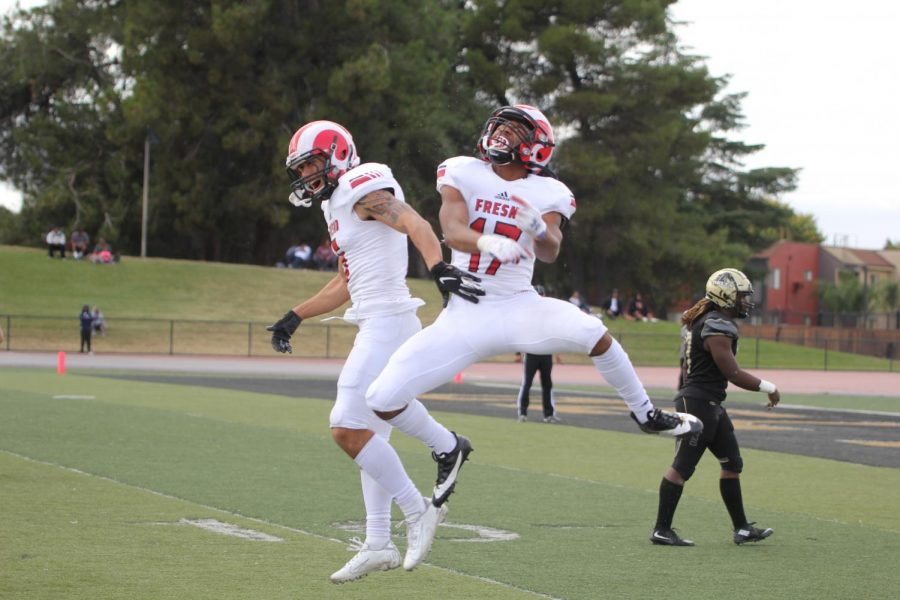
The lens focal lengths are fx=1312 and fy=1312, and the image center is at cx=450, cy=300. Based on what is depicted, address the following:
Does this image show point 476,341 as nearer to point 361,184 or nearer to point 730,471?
point 361,184

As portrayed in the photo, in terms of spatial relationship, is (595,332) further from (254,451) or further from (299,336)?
(299,336)

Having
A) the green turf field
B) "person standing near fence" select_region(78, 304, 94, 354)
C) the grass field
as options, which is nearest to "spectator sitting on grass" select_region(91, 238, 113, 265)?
the grass field

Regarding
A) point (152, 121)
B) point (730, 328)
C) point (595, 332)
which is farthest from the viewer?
point (152, 121)

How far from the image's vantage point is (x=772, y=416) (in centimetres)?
2264

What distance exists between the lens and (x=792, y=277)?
10044cm

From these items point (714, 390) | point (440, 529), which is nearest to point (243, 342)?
point (440, 529)

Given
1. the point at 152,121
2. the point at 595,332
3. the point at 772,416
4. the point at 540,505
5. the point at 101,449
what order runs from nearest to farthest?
the point at 595,332 < the point at 540,505 < the point at 101,449 < the point at 772,416 < the point at 152,121

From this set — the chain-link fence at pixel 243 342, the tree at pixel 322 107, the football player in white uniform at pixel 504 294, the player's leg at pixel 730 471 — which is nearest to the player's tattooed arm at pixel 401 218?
the football player in white uniform at pixel 504 294

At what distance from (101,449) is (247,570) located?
22.8ft

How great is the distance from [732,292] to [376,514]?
3204 millimetres

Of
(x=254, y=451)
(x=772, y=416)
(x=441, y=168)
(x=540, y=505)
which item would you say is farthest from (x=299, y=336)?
(x=441, y=168)

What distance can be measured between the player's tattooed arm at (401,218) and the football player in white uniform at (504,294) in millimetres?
128

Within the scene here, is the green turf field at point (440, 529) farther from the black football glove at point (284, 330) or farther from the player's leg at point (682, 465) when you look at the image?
the black football glove at point (284, 330)

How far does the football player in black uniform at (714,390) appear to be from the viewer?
9.02m
